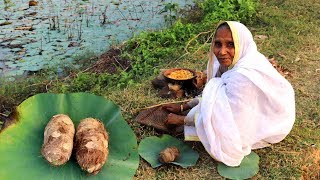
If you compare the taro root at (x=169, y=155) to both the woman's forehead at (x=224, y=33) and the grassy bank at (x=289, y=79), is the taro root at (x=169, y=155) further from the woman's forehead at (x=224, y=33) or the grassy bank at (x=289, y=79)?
the woman's forehead at (x=224, y=33)

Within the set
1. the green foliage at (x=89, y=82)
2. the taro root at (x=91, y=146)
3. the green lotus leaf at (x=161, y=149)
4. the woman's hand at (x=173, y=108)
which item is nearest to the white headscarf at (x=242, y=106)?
the green lotus leaf at (x=161, y=149)

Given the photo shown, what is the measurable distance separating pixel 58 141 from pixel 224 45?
4.62ft

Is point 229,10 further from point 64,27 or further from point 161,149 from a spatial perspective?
point 161,149

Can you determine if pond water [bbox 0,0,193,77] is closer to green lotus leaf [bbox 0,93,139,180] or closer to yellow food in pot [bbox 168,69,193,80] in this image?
yellow food in pot [bbox 168,69,193,80]

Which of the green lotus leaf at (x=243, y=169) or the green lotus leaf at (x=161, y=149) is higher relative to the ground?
the green lotus leaf at (x=243, y=169)

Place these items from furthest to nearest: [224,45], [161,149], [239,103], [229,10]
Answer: [229,10] < [161,149] < [224,45] < [239,103]

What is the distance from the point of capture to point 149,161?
3.48 metres

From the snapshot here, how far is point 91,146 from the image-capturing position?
10.1 feet

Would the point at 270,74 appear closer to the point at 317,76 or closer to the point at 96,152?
the point at 96,152

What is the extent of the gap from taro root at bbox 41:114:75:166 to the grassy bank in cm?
63

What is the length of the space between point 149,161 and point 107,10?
14.7 feet

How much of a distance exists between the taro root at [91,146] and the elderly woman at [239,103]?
0.74 meters

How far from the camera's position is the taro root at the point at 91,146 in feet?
10.0

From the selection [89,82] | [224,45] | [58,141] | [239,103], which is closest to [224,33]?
[224,45]
